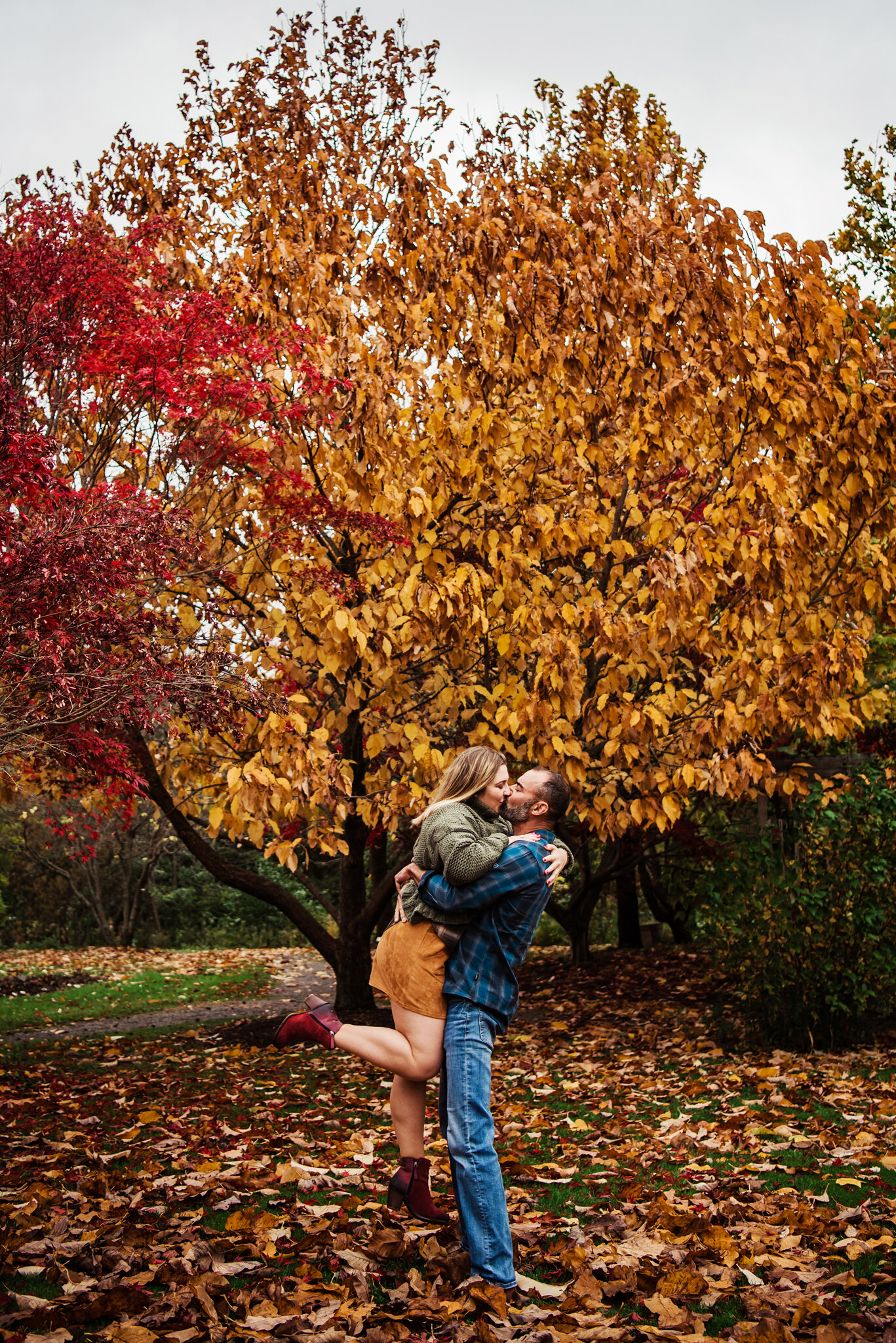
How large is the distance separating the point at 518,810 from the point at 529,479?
3.88 m

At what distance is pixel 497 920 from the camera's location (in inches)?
123

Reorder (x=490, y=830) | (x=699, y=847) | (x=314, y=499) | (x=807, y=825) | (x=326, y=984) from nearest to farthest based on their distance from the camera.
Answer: (x=490, y=830)
(x=314, y=499)
(x=807, y=825)
(x=699, y=847)
(x=326, y=984)

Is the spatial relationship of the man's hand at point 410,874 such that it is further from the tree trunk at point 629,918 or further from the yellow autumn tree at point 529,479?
the tree trunk at point 629,918

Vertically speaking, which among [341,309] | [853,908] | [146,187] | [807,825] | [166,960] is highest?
[146,187]

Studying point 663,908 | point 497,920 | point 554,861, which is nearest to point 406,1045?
point 497,920

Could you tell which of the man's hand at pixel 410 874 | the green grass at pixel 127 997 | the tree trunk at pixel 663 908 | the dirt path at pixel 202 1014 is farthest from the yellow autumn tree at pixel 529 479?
the tree trunk at pixel 663 908

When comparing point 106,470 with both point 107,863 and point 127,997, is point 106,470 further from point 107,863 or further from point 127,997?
point 107,863

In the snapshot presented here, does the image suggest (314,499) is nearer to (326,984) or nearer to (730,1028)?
(730,1028)

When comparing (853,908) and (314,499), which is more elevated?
(314,499)

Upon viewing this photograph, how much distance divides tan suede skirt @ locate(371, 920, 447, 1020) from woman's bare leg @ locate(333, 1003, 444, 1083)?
37mm

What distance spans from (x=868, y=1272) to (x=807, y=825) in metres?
4.59

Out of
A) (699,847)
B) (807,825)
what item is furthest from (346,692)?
(699,847)

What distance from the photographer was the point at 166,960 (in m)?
18.2

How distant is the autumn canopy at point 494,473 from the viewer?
6.01 metres
